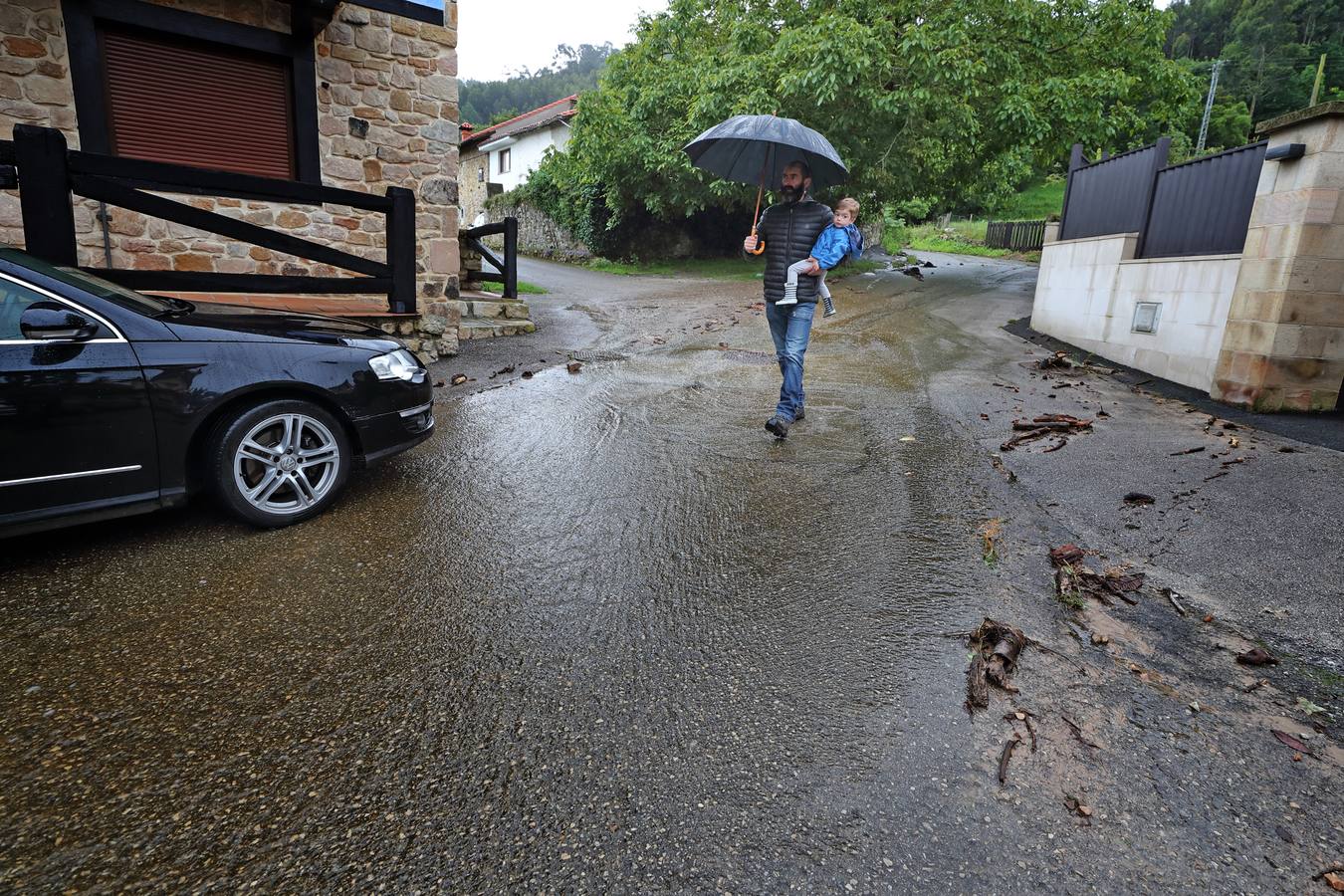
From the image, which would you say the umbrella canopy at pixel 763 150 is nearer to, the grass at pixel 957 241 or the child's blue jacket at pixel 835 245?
the child's blue jacket at pixel 835 245

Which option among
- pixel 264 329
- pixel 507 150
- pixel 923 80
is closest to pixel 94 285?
pixel 264 329

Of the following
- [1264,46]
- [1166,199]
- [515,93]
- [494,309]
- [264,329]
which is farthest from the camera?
[515,93]

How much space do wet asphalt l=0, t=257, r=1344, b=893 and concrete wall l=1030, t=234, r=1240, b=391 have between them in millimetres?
3610

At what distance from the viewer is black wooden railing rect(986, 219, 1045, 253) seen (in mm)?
29453

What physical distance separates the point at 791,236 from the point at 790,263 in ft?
0.65

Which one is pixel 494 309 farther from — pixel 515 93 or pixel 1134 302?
pixel 515 93

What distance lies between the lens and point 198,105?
8.14 meters

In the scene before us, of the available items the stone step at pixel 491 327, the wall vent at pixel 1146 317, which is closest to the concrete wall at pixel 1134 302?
the wall vent at pixel 1146 317

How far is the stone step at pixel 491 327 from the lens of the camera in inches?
412

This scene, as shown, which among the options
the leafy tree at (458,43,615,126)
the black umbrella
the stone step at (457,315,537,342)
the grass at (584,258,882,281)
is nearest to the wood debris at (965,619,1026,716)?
the black umbrella

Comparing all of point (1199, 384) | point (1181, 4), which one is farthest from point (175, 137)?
point (1181, 4)

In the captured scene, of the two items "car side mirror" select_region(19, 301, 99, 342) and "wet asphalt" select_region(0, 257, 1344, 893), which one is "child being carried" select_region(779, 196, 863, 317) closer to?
"wet asphalt" select_region(0, 257, 1344, 893)

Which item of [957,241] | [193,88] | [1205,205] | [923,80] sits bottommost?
[1205,205]

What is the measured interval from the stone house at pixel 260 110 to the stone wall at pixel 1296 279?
8141 mm
